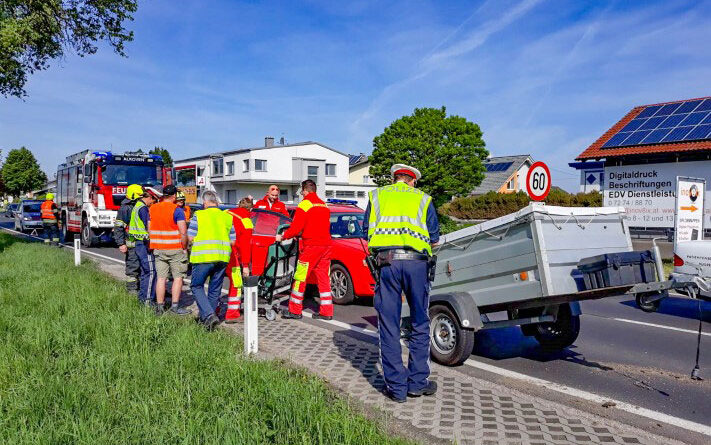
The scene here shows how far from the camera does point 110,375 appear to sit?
464 centimetres

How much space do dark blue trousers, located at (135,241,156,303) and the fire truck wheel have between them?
12.1m

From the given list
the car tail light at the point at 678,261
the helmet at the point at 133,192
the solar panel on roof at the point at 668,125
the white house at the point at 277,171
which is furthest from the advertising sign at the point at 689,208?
the white house at the point at 277,171

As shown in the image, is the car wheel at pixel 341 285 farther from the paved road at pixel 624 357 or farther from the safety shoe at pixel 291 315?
the safety shoe at pixel 291 315

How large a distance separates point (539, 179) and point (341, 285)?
12.1 ft

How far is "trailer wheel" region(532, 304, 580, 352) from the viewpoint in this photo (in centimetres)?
614

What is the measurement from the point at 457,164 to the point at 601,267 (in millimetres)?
41866

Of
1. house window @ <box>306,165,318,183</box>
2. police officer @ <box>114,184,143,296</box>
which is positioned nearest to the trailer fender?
police officer @ <box>114,184,143,296</box>

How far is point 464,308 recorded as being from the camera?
217 inches

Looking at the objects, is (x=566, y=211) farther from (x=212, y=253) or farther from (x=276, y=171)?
(x=276, y=171)

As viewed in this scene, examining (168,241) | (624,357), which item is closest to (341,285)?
(168,241)

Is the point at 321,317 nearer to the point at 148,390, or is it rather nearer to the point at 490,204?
the point at 148,390

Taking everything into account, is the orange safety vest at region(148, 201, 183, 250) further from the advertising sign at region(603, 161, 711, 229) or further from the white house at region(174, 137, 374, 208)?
the white house at region(174, 137, 374, 208)

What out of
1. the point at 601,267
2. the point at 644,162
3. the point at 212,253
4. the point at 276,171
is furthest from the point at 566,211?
the point at 276,171

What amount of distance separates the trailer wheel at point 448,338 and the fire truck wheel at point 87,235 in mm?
16730
